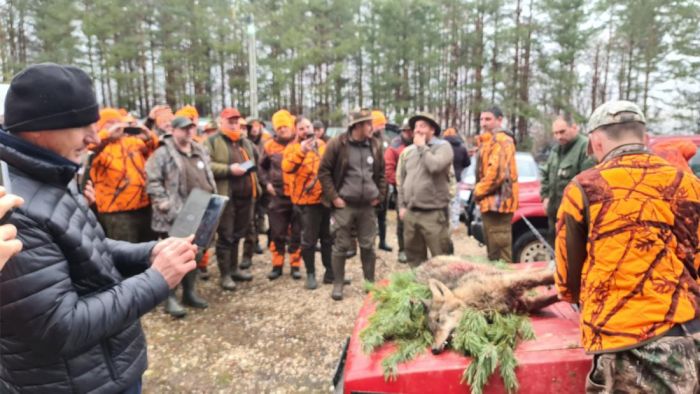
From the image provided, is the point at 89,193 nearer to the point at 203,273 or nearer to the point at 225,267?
the point at 225,267

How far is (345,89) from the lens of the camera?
2906 centimetres

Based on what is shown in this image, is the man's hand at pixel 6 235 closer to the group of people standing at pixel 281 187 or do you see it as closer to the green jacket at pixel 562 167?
the group of people standing at pixel 281 187

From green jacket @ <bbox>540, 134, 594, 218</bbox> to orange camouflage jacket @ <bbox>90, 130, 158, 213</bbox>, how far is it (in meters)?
4.81

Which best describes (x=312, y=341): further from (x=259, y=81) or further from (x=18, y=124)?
(x=259, y=81)

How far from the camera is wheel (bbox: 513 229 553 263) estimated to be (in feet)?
20.6

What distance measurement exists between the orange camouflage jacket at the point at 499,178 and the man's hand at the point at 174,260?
4187 millimetres

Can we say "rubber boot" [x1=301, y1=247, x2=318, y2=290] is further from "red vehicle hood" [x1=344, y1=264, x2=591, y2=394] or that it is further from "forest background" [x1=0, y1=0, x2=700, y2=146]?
"forest background" [x1=0, y1=0, x2=700, y2=146]

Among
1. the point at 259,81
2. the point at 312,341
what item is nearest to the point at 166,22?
the point at 259,81

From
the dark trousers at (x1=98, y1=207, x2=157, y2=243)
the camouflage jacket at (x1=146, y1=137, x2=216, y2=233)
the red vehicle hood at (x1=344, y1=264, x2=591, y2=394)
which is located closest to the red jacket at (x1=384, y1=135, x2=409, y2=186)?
the camouflage jacket at (x1=146, y1=137, x2=216, y2=233)

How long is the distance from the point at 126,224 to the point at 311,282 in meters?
2.40

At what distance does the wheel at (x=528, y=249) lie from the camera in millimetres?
6285

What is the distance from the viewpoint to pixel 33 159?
62.7 inches

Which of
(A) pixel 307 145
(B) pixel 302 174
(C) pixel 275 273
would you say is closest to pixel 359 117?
(A) pixel 307 145

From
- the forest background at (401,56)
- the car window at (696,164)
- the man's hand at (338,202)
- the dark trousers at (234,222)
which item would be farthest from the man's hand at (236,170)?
the forest background at (401,56)
